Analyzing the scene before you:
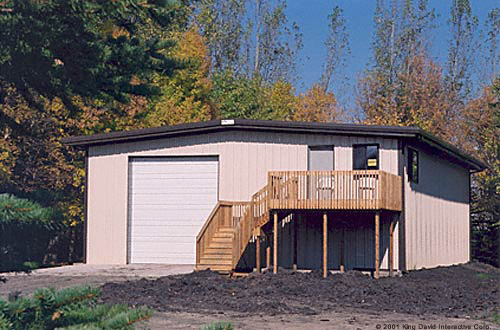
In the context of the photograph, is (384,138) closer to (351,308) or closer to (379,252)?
(379,252)

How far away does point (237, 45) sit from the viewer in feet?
195

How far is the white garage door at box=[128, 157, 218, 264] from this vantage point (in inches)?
922

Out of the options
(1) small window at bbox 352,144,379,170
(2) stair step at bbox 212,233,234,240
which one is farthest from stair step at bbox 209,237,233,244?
(1) small window at bbox 352,144,379,170

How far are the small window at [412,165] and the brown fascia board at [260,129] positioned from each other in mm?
541

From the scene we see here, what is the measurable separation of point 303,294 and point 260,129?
24.0 ft

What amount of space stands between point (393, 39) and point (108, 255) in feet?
117

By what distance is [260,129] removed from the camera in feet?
74.4

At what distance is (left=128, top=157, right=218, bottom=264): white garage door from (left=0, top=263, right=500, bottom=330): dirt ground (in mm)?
2762

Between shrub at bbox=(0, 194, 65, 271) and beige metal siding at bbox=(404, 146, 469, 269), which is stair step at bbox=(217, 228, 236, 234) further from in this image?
shrub at bbox=(0, 194, 65, 271)

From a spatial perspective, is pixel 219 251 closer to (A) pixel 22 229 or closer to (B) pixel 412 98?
(A) pixel 22 229

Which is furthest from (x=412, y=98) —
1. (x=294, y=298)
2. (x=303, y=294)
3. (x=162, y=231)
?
(x=294, y=298)

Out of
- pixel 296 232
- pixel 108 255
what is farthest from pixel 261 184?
pixel 108 255

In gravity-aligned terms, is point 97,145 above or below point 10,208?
above

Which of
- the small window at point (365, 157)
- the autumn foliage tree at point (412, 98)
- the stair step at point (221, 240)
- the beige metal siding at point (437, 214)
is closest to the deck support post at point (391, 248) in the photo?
the beige metal siding at point (437, 214)
